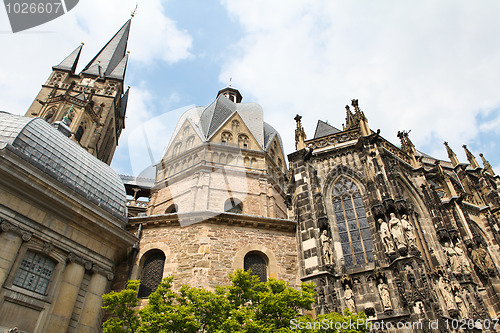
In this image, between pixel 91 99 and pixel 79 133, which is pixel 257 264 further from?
pixel 91 99

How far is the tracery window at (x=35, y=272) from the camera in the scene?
1009 cm

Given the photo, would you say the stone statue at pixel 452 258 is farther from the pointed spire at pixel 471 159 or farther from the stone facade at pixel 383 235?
the pointed spire at pixel 471 159

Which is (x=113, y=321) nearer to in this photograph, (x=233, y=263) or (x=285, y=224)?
(x=233, y=263)

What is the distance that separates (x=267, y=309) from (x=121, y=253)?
6.94 m

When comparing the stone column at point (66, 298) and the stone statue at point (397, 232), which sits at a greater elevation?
the stone statue at point (397, 232)

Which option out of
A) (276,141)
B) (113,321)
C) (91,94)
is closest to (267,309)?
(113,321)

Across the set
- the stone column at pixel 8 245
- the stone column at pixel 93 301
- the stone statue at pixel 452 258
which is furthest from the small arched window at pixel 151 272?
the stone statue at pixel 452 258

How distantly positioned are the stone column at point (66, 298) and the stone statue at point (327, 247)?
812 cm

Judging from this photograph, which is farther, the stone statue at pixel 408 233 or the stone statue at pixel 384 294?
the stone statue at pixel 408 233

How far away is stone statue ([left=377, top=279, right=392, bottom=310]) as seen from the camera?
34.6 feet

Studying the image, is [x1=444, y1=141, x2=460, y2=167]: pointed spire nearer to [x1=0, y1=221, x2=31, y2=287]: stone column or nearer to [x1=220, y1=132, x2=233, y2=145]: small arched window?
[x1=220, y1=132, x2=233, y2=145]: small arched window

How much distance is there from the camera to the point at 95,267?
1189cm

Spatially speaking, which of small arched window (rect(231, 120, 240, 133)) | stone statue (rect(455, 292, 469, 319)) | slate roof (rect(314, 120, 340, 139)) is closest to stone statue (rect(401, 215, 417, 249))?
stone statue (rect(455, 292, 469, 319))

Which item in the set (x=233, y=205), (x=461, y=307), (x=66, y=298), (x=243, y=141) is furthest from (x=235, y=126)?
(x=461, y=307)
